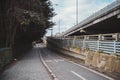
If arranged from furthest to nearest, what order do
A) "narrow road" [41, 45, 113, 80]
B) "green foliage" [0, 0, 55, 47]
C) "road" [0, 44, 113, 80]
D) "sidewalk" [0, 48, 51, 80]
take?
"green foliage" [0, 0, 55, 47]
"sidewalk" [0, 48, 51, 80]
"road" [0, 44, 113, 80]
"narrow road" [41, 45, 113, 80]

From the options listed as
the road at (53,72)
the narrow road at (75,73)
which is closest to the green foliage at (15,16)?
the road at (53,72)

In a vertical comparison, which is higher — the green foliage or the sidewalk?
the green foliage

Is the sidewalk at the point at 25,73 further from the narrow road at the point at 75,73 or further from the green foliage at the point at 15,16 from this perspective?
the green foliage at the point at 15,16

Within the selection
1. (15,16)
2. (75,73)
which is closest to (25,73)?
(75,73)

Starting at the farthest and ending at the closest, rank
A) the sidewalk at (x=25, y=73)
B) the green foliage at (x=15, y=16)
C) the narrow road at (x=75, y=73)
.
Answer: the green foliage at (x=15, y=16)
the sidewalk at (x=25, y=73)
the narrow road at (x=75, y=73)

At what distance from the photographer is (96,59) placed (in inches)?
796

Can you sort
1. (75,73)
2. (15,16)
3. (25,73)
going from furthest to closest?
(15,16) → (25,73) → (75,73)

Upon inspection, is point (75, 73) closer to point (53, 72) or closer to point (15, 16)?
point (53, 72)

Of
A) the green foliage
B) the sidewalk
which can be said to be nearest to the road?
the sidewalk

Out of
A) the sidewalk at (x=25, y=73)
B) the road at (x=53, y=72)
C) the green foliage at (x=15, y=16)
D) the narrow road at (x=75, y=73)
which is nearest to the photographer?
the narrow road at (x=75, y=73)

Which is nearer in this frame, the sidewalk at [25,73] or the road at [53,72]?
the road at [53,72]

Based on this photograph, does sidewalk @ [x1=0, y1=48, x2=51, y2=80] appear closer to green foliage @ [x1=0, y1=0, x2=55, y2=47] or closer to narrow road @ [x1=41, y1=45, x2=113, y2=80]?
narrow road @ [x1=41, y1=45, x2=113, y2=80]

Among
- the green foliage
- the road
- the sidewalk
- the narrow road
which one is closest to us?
the narrow road

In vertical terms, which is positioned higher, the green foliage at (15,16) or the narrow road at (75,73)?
the green foliage at (15,16)
